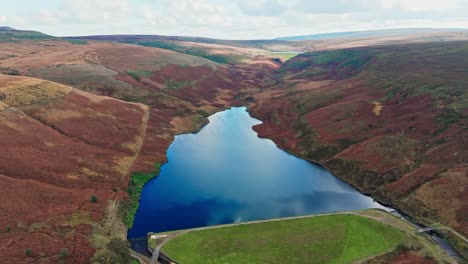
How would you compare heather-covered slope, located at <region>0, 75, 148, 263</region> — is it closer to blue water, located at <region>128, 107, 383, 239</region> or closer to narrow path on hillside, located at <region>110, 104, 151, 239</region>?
narrow path on hillside, located at <region>110, 104, 151, 239</region>

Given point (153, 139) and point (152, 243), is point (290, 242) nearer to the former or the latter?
point (152, 243)

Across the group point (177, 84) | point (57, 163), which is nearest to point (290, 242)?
point (57, 163)

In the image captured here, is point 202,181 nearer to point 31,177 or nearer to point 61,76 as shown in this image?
point 31,177

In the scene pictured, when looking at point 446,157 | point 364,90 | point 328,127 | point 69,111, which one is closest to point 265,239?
point 446,157

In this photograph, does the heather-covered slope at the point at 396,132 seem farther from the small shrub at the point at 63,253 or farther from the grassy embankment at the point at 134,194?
the small shrub at the point at 63,253

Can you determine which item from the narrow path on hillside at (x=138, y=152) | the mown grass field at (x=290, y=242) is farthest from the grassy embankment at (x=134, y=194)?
the mown grass field at (x=290, y=242)

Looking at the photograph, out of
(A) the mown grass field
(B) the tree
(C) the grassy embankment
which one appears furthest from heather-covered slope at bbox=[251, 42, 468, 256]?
(B) the tree
